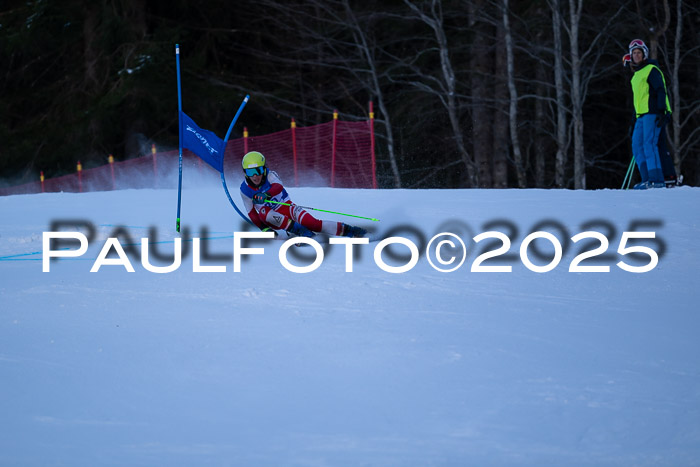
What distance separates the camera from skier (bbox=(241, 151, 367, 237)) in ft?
27.2

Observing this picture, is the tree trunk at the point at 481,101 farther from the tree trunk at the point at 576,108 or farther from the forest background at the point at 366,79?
the tree trunk at the point at 576,108

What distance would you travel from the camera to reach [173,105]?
24344 mm

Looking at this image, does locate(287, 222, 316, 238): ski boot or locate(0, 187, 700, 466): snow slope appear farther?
locate(287, 222, 316, 238): ski boot

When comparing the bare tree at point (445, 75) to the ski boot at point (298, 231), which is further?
the bare tree at point (445, 75)

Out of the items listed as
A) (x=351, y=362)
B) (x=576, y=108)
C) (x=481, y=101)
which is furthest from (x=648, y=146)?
(x=481, y=101)

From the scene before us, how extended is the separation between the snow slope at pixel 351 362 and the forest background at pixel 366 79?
12775 millimetres

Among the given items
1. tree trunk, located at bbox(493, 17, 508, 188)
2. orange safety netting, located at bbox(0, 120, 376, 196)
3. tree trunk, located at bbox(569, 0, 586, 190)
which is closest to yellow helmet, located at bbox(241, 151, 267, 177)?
orange safety netting, located at bbox(0, 120, 376, 196)

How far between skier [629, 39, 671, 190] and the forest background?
7.79 meters

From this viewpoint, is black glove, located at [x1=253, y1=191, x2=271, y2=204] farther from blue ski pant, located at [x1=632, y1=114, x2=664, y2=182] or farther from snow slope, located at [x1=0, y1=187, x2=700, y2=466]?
blue ski pant, located at [x1=632, y1=114, x2=664, y2=182]

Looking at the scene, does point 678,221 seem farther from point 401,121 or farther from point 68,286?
point 401,121

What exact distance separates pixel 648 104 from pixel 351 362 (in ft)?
23.4

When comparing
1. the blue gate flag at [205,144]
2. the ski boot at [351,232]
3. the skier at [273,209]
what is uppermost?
the blue gate flag at [205,144]

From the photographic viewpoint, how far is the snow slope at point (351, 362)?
389cm

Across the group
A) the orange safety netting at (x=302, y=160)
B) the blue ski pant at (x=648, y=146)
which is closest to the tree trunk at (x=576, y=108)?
the orange safety netting at (x=302, y=160)
